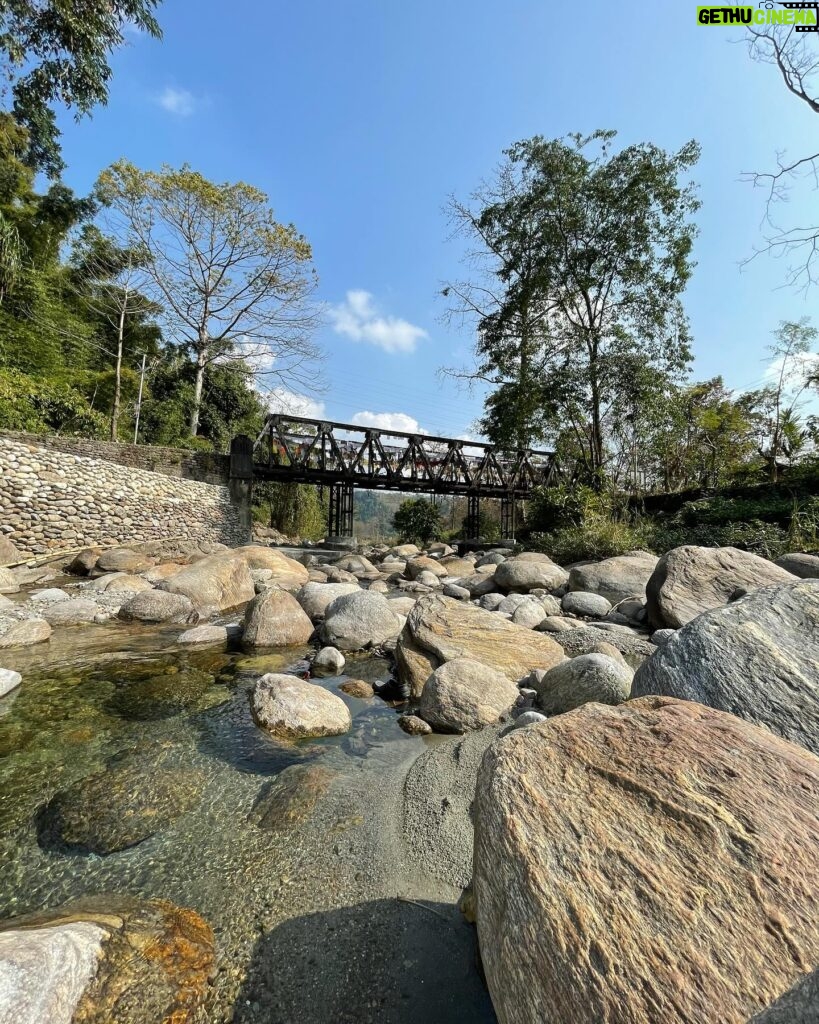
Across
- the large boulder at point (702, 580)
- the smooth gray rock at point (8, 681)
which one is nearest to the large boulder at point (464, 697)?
the large boulder at point (702, 580)

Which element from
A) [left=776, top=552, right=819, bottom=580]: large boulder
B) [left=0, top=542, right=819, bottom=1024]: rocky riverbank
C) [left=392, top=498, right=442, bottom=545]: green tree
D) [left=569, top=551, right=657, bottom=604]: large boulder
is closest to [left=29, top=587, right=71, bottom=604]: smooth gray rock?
[left=0, top=542, right=819, bottom=1024]: rocky riverbank

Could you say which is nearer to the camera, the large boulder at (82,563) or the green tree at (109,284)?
the large boulder at (82,563)

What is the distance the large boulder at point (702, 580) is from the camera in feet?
16.9

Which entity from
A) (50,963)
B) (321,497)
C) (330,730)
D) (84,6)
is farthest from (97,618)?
(321,497)

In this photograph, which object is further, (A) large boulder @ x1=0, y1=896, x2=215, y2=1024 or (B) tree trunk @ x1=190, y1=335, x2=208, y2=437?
(B) tree trunk @ x1=190, y1=335, x2=208, y2=437

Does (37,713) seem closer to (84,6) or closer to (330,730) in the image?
(330,730)

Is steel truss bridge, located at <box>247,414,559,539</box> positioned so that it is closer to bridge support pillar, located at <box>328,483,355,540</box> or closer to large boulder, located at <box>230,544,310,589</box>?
bridge support pillar, located at <box>328,483,355,540</box>

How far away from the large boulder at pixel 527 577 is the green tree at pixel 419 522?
12.5 meters

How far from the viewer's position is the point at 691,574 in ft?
17.5

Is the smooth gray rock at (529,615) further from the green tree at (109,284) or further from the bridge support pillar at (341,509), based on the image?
the green tree at (109,284)

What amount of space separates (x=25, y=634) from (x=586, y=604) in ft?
24.3

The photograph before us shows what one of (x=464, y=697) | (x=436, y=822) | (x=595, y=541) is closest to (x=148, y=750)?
(x=436, y=822)

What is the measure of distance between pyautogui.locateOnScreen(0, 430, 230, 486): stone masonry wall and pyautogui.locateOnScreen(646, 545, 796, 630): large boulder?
41.6 feet

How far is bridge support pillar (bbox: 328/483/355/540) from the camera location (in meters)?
17.3
